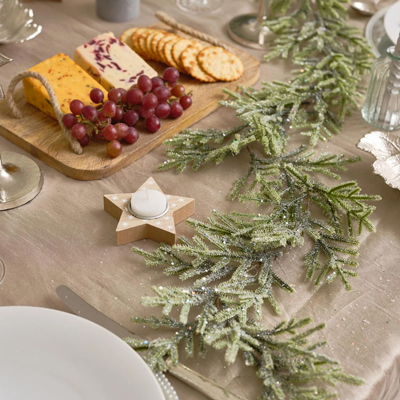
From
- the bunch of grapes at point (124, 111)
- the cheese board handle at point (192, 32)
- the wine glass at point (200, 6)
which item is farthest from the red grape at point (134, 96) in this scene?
the wine glass at point (200, 6)

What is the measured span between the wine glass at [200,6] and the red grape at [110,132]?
676mm

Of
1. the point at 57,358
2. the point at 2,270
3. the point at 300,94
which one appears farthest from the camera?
the point at 300,94

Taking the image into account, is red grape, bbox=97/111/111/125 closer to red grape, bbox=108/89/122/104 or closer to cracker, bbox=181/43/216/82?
red grape, bbox=108/89/122/104

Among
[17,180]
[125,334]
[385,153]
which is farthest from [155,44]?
[125,334]

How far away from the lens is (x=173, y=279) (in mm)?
844

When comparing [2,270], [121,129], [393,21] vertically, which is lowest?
[2,270]

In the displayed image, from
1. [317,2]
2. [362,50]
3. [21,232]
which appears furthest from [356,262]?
[317,2]

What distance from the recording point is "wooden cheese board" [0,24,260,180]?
3.34ft

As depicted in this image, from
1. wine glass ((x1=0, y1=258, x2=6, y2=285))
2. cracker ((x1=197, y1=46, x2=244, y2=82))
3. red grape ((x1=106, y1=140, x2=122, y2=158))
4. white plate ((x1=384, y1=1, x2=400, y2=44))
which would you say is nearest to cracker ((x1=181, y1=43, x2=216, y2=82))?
cracker ((x1=197, y1=46, x2=244, y2=82))

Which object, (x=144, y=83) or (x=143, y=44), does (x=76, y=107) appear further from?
(x=143, y=44)

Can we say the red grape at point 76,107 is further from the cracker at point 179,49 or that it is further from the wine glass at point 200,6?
the wine glass at point 200,6

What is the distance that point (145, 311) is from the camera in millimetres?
802

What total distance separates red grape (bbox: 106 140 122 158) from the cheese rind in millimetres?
205

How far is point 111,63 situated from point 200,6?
49cm
